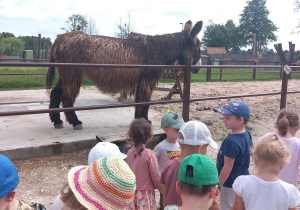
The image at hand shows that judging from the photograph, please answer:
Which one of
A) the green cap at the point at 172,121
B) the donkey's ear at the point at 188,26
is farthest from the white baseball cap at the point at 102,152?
the donkey's ear at the point at 188,26

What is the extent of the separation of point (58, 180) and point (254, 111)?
497 centimetres

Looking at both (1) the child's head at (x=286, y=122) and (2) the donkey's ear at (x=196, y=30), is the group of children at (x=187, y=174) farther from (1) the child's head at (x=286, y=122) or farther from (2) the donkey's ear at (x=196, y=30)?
(2) the donkey's ear at (x=196, y=30)

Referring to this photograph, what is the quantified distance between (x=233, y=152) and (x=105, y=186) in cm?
120

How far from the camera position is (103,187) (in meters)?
1.10

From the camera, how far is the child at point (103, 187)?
109 cm

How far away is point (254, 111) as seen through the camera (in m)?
6.61

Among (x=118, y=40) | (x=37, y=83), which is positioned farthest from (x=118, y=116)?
(x=37, y=83)

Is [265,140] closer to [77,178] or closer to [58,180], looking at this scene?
[77,178]

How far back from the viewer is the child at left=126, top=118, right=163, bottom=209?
2031 mm

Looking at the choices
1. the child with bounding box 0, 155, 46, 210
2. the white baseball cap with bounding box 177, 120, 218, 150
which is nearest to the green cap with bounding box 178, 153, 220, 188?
the white baseball cap with bounding box 177, 120, 218, 150

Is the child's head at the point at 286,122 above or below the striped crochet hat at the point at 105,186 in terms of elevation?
above

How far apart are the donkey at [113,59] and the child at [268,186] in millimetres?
3273

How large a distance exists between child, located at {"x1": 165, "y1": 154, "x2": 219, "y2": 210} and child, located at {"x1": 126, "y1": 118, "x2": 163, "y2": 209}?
74 cm

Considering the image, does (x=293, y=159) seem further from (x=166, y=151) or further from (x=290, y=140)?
(x=166, y=151)
